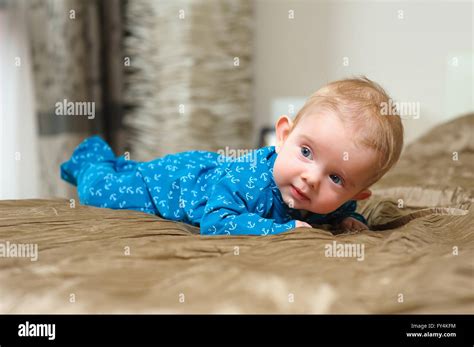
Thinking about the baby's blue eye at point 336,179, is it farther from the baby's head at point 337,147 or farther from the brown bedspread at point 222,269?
the brown bedspread at point 222,269

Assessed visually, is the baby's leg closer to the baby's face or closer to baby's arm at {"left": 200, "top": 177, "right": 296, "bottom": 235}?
baby's arm at {"left": 200, "top": 177, "right": 296, "bottom": 235}

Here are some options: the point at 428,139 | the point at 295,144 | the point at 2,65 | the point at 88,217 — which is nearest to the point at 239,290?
the point at 295,144

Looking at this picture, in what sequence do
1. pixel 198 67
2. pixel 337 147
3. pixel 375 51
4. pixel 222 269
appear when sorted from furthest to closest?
pixel 375 51 < pixel 198 67 < pixel 337 147 < pixel 222 269

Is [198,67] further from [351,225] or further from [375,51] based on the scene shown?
[351,225]

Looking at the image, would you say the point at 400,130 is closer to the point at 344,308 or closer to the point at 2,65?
the point at 344,308

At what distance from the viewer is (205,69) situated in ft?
10.6

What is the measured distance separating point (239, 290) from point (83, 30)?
2.62 m

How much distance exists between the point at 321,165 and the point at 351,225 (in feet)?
0.75

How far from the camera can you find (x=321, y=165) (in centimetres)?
120

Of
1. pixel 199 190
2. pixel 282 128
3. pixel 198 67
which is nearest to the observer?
pixel 282 128

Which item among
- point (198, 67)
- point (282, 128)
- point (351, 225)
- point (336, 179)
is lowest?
point (351, 225)

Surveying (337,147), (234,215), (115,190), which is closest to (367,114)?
(337,147)

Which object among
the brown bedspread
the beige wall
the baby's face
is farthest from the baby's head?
the beige wall
